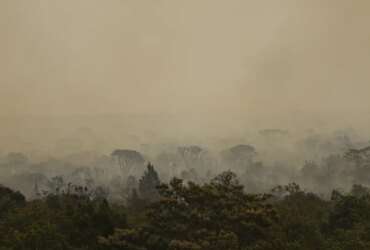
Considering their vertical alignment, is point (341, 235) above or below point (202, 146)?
below

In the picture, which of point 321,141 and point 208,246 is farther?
point 321,141

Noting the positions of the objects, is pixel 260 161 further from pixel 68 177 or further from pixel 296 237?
pixel 296 237

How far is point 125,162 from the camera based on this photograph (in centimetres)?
14088

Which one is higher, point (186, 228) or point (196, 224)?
point (196, 224)

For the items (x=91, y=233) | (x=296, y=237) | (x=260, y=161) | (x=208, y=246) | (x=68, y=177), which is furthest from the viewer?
(x=260, y=161)

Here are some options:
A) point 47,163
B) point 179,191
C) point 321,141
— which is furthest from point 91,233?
point 321,141

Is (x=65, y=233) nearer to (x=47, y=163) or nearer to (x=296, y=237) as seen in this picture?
(x=296, y=237)

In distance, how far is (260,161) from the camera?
152 metres

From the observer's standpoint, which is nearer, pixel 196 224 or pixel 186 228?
pixel 186 228

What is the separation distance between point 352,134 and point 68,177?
79.5 meters

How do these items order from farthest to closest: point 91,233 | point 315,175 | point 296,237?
point 315,175, point 296,237, point 91,233

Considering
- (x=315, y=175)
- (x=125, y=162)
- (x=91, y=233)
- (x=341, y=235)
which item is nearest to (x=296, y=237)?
(x=341, y=235)

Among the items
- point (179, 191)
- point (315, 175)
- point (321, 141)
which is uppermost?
point (321, 141)

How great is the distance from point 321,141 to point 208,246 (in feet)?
449
